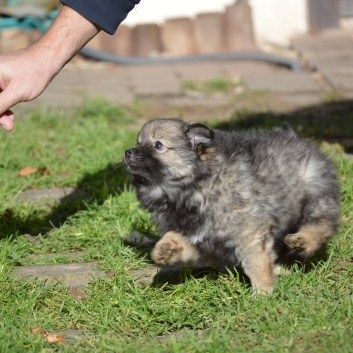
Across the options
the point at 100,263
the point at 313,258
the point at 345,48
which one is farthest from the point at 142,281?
the point at 345,48

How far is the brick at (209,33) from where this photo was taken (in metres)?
10.9

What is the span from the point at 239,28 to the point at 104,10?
7.16 m

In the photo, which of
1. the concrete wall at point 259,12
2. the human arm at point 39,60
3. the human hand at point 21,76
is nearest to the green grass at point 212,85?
the concrete wall at point 259,12

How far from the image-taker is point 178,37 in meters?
11.1

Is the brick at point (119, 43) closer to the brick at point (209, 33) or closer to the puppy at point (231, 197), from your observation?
the brick at point (209, 33)

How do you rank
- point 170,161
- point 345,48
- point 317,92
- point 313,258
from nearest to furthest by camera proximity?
point 170,161 < point 313,258 < point 317,92 < point 345,48

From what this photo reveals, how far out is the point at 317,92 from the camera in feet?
27.5

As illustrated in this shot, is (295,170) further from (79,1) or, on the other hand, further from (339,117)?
(339,117)

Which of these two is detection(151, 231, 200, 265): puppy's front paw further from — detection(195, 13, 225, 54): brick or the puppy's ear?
detection(195, 13, 225, 54): brick

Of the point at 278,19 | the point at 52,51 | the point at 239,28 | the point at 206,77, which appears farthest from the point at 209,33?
the point at 52,51

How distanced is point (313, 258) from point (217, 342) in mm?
1181

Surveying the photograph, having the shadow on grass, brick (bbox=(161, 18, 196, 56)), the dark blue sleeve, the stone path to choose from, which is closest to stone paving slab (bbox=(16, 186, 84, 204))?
the shadow on grass

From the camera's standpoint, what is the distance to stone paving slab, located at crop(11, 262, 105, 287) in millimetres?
4047

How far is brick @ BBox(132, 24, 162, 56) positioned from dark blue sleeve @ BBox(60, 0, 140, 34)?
6965 millimetres
